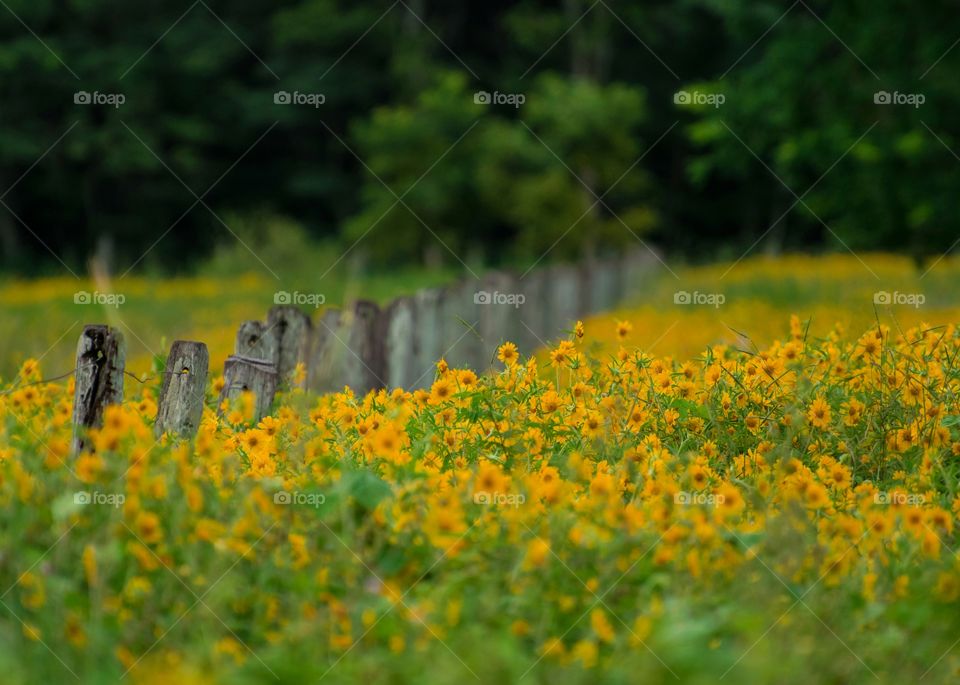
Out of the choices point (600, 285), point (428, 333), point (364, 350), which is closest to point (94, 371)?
point (364, 350)

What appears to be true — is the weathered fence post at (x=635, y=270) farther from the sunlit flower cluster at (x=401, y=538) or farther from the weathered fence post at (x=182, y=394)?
the sunlit flower cluster at (x=401, y=538)

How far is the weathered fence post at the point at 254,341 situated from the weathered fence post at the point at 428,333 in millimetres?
1765

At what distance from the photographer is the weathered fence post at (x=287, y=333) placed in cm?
562

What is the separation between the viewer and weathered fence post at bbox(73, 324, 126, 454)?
429 centimetres

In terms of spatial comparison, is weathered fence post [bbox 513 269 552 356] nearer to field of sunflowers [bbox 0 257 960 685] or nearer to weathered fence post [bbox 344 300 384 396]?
weathered fence post [bbox 344 300 384 396]

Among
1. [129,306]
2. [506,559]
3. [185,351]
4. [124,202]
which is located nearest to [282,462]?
[185,351]

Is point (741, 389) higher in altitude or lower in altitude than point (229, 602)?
higher

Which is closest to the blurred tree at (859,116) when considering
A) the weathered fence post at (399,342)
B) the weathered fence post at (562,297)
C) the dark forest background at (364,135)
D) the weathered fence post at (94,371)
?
the weathered fence post at (562,297)

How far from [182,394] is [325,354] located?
1440 mm

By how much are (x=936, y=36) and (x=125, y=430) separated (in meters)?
12.3

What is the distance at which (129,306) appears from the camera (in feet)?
55.1

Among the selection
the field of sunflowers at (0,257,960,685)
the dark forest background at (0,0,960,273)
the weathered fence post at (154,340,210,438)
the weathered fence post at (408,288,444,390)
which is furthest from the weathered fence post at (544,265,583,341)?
the field of sunflowers at (0,257,960,685)

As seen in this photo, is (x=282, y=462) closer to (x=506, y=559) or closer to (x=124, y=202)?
(x=506, y=559)

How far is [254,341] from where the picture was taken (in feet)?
17.6
